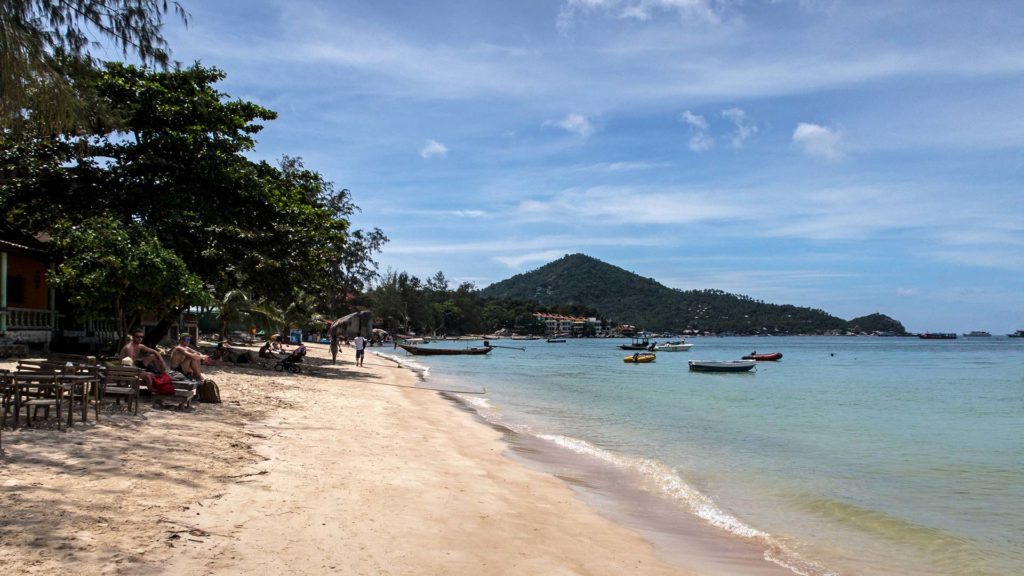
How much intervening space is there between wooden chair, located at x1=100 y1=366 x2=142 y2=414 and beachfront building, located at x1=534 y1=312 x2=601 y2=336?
495 feet

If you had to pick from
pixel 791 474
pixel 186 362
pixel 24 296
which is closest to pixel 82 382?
pixel 186 362

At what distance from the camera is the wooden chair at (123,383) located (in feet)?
29.7

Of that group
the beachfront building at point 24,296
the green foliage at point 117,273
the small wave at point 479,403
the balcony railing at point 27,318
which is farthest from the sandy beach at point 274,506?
the balcony railing at point 27,318

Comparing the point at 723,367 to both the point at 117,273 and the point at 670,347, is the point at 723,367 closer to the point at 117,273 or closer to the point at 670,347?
the point at 670,347

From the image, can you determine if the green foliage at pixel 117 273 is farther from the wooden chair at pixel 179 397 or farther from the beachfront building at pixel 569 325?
the beachfront building at pixel 569 325

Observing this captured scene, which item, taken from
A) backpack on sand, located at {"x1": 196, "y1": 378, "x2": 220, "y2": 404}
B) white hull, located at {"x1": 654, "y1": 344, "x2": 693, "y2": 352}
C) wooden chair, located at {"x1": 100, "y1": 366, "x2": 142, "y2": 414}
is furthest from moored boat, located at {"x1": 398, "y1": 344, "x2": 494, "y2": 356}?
wooden chair, located at {"x1": 100, "y1": 366, "x2": 142, "y2": 414}

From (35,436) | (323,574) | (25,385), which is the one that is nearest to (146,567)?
(323,574)

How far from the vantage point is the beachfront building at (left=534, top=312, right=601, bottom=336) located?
529 ft

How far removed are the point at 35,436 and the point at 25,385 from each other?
896mm

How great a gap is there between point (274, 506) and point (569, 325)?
166153 mm

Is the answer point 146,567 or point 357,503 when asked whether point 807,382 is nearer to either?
point 357,503

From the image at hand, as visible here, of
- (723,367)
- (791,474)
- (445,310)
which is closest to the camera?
Answer: (791,474)

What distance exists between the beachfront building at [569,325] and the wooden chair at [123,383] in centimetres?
15102

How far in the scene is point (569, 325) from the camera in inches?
6737
